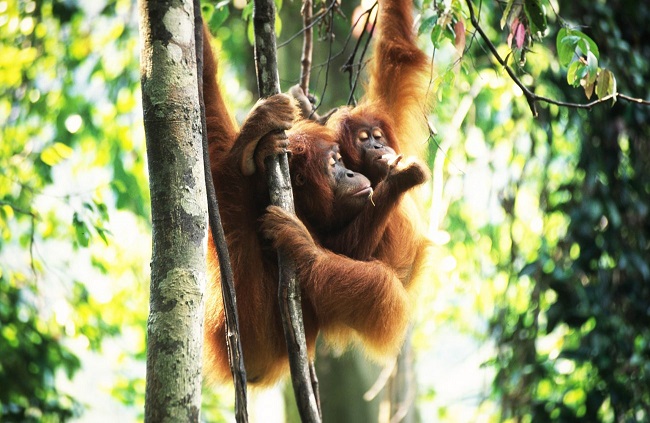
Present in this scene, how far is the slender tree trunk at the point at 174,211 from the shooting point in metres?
1.98

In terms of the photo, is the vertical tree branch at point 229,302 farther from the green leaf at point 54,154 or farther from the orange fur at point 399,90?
the green leaf at point 54,154

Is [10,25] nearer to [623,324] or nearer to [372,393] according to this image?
[372,393]

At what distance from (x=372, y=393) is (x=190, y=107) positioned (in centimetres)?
403

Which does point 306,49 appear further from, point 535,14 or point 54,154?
point 54,154

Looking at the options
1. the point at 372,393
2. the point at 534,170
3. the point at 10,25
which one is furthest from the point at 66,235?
the point at 534,170

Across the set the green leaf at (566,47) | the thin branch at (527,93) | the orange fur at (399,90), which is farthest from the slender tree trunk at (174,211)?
the orange fur at (399,90)

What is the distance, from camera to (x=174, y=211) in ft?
7.20

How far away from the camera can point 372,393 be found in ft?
19.3

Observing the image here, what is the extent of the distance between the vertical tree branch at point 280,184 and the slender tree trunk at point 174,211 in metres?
0.49

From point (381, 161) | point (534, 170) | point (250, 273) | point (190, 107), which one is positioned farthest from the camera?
point (534, 170)

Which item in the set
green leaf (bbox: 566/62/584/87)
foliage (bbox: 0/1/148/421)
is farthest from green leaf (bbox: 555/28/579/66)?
foliage (bbox: 0/1/148/421)

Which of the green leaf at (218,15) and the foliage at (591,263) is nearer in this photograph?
the green leaf at (218,15)

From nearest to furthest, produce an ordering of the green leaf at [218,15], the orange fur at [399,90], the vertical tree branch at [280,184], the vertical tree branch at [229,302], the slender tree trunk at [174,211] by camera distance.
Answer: the slender tree trunk at [174,211], the vertical tree branch at [229,302], the vertical tree branch at [280,184], the green leaf at [218,15], the orange fur at [399,90]

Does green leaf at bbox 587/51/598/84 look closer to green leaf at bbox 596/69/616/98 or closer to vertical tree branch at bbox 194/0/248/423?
green leaf at bbox 596/69/616/98
